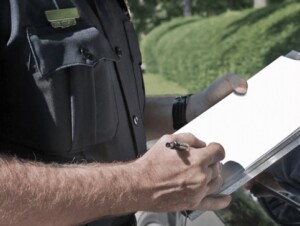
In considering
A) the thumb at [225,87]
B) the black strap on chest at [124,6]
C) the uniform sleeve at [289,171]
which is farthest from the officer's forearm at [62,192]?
the black strap on chest at [124,6]

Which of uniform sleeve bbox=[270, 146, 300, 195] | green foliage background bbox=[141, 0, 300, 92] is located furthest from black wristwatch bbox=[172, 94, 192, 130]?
green foliage background bbox=[141, 0, 300, 92]

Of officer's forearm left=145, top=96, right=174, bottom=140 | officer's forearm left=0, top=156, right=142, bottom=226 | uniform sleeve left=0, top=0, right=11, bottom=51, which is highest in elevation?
uniform sleeve left=0, top=0, right=11, bottom=51

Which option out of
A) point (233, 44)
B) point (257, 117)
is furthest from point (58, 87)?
point (233, 44)

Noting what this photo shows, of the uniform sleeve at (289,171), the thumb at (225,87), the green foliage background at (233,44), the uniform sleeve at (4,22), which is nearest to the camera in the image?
the uniform sleeve at (4,22)

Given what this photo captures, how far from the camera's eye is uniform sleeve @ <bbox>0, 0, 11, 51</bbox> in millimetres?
1485

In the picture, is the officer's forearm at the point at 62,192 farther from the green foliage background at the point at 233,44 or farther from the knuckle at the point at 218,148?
the green foliage background at the point at 233,44

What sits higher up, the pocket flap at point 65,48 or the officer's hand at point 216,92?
the pocket flap at point 65,48

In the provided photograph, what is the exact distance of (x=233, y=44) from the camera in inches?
380

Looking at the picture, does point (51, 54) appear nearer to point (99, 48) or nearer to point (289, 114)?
point (99, 48)

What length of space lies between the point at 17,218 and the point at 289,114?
0.75 m

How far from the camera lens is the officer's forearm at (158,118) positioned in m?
2.41

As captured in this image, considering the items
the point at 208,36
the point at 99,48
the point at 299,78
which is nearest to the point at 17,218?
the point at 99,48

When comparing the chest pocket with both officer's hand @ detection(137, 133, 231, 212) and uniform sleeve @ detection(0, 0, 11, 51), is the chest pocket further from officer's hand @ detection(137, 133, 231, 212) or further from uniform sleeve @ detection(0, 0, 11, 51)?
officer's hand @ detection(137, 133, 231, 212)

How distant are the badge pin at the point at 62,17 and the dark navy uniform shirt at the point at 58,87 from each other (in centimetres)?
1
